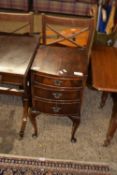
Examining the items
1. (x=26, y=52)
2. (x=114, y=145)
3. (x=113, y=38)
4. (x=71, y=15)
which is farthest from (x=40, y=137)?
(x=71, y=15)

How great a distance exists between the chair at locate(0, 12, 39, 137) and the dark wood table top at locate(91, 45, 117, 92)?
1.65 ft

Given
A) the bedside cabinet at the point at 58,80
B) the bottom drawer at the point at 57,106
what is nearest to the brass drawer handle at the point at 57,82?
the bedside cabinet at the point at 58,80

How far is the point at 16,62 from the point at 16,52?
0.46ft

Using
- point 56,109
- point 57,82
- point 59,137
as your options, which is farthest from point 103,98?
point 57,82

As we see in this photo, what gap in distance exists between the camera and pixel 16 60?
4.92 ft

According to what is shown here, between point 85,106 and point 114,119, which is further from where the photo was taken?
point 85,106

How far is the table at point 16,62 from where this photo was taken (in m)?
1.42

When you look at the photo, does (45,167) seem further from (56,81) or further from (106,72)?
(106,72)

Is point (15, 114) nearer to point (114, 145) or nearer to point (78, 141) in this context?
point (78, 141)

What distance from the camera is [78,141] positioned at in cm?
195

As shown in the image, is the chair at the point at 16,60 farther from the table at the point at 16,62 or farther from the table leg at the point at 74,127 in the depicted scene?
the table leg at the point at 74,127

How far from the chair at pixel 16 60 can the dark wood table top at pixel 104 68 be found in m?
0.50

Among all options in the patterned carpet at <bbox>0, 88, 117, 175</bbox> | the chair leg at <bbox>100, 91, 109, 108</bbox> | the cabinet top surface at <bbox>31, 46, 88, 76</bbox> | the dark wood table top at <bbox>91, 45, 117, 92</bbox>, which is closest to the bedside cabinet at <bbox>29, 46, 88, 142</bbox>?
the cabinet top surface at <bbox>31, 46, 88, 76</bbox>

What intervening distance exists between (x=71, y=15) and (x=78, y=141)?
8.40ft
